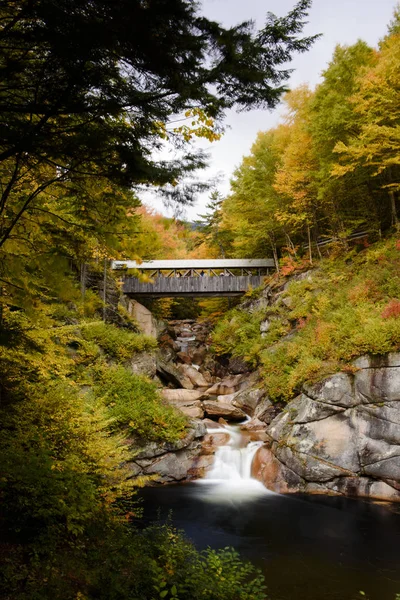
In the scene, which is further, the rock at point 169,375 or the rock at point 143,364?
the rock at point 169,375

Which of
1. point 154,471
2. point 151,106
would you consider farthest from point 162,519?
point 151,106

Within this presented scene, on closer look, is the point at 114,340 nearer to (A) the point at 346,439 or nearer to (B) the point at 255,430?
(B) the point at 255,430

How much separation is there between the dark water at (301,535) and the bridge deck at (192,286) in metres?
13.7

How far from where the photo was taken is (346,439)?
31.4 ft

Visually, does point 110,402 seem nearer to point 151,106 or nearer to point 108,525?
point 108,525

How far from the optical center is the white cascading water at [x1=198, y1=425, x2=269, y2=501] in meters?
9.80

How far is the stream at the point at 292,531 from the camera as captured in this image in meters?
5.83

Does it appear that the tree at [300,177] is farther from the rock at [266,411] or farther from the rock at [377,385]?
the rock at [377,385]

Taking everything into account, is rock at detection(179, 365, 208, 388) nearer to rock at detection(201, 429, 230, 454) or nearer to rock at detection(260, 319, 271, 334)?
rock at detection(260, 319, 271, 334)

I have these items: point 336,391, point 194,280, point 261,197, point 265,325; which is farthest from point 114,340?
point 261,197

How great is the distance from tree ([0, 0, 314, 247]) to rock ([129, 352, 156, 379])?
11.5 meters

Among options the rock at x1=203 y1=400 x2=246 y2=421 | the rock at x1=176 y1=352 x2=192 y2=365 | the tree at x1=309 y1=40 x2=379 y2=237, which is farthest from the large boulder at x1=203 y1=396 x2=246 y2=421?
the tree at x1=309 y1=40 x2=379 y2=237

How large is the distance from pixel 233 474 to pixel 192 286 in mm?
13375

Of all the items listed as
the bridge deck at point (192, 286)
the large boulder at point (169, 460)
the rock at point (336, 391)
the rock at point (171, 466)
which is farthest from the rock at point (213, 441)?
the bridge deck at point (192, 286)
